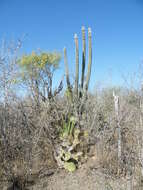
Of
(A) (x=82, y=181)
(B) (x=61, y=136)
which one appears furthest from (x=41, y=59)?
(A) (x=82, y=181)

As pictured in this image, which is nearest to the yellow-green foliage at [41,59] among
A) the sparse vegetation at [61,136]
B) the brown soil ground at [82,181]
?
the sparse vegetation at [61,136]

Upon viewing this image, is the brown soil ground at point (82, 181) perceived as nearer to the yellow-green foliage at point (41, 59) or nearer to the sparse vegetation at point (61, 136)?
the sparse vegetation at point (61, 136)

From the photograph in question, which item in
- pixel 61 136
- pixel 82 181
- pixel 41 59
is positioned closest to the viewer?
pixel 82 181

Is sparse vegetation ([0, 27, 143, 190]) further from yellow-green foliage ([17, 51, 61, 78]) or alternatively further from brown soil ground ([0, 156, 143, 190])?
yellow-green foliage ([17, 51, 61, 78])

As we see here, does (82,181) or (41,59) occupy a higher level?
(41,59)

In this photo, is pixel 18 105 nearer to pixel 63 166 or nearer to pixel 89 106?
pixel 63 166

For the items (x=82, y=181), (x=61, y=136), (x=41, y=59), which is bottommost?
(x=82, y=181)

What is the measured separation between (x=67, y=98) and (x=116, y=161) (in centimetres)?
209

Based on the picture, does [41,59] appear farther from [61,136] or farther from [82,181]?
[82,181]

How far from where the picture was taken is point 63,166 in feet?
11.5

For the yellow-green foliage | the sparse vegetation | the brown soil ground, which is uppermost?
the yellow-green foliage

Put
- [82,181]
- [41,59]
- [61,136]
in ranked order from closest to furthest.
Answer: [82,181], [61,136], [41,59]

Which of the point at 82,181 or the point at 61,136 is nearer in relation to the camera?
the point at 82,181

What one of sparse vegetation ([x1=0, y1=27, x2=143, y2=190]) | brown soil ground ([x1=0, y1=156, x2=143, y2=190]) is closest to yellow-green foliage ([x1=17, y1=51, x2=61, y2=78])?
sparse vegetation ([x1=0, y1=27, x2=143, y2=190])
